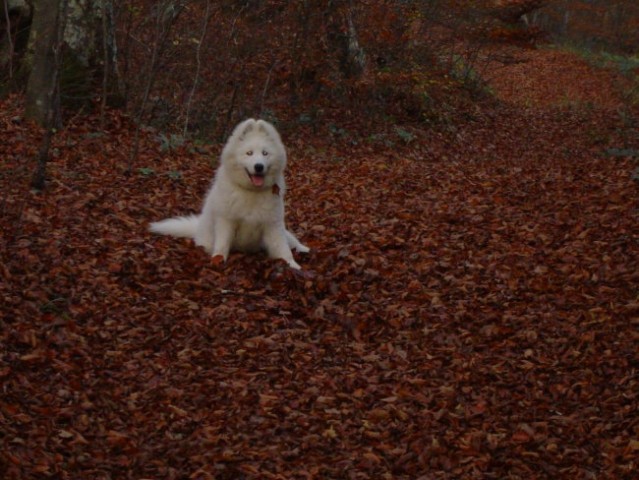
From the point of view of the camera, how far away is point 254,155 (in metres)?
7.36

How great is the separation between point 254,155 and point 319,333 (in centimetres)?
184

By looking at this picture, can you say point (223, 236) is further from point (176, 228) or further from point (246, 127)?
point (246, 127)

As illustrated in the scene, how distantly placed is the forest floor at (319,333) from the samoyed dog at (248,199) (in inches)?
9.5

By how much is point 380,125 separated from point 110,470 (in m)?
11.7

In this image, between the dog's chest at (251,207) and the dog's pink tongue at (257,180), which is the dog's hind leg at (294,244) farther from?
the dog's pink tongue at (257,180)

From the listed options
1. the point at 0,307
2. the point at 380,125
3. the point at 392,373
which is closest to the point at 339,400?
the point at 392,373

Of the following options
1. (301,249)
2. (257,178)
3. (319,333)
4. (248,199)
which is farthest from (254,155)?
(319,333)

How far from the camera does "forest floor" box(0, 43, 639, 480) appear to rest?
16.7ft

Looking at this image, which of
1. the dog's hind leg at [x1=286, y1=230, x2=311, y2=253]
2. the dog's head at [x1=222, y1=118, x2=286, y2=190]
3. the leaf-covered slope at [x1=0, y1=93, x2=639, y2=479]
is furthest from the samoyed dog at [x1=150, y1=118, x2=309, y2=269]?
the leaf-covered slope at [x1=0, y1=93, x2=639, y2=479]

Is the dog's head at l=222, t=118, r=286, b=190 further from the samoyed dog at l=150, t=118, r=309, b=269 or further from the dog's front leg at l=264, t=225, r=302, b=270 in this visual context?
the dog's front leg at l=264, t=225, r=302, b=270

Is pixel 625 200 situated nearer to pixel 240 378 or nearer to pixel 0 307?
pixel 240 378

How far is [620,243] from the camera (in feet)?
27.4

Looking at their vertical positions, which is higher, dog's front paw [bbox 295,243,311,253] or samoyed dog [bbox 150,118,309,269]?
samoyed dog [bbox 150,118,309,269]

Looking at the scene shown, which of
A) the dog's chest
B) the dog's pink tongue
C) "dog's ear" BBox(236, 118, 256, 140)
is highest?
"dog's ear" BBox(236, 118, 256, 140)
